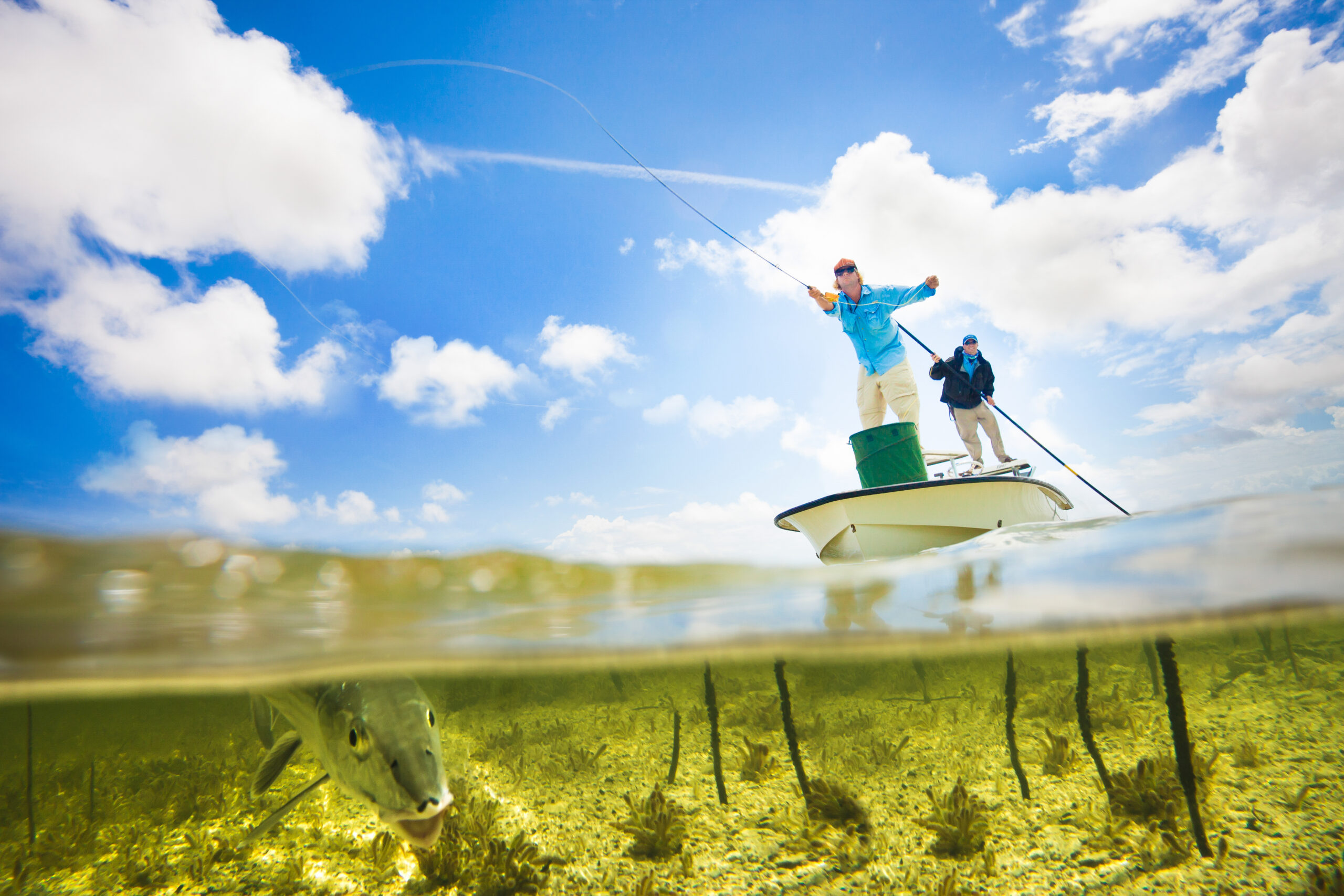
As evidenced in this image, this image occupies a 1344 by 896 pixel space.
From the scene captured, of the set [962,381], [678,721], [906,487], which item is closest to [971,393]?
[962,381]

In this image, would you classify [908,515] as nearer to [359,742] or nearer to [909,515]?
[909,515]

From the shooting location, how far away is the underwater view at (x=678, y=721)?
14.8 ft

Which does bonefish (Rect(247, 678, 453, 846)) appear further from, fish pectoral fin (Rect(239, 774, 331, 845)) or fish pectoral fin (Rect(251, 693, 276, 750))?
fish pectoral fin (Rect(251, 693, 276, 750))

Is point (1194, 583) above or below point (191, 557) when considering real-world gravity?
below

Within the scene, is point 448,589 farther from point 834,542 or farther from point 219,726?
point 219,726

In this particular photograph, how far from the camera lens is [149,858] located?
18.4ft

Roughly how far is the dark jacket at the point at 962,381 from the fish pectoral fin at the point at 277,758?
8.86 meters

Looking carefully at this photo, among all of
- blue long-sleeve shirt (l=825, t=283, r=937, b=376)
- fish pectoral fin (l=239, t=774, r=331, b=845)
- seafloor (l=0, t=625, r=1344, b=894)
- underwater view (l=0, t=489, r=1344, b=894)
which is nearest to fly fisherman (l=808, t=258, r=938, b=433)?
blue long-sleeve shirt (l=825, t=283, r=937, b=376)

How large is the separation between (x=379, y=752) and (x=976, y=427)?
29.3ft

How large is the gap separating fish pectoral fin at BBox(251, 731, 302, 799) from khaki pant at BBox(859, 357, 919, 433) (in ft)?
23.3

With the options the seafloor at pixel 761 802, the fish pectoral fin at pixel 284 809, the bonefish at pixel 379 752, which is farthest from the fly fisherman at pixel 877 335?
the fish pectoral fin at pixel 284 809

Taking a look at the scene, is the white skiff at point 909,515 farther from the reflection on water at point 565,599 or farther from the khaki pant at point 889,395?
the khaki pant at point 889,395

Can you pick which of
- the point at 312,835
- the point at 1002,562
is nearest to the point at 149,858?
the point at 312,835

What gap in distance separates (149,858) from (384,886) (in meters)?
2.81
